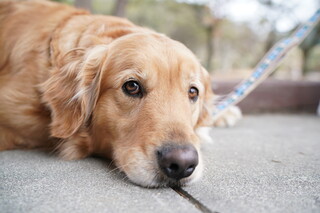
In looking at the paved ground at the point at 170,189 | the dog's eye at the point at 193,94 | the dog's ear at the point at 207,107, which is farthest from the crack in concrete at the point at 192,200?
the dog's ear at the point at 207,107

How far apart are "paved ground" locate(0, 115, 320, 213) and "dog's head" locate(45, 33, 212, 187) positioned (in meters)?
0.14

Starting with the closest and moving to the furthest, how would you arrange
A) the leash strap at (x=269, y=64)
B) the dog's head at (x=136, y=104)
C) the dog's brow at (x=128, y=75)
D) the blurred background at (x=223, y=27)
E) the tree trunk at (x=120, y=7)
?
1. the dog's head at (x=136, y=104)
2. the dog's brow at (x=128, y=75)
3. the leash strap at (x=269, y=64)
4. the tree trunk at (x=120, y=7)
5. the blurred background at (x=223, y=27)

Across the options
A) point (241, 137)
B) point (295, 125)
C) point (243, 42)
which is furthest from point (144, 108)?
point (243, 42)

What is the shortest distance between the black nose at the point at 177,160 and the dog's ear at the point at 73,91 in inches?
36.4

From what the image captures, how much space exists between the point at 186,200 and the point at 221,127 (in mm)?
3059

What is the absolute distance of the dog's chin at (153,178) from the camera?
1.92 meters

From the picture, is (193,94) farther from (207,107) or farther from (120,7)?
(120,7)

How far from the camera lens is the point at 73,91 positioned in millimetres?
2635

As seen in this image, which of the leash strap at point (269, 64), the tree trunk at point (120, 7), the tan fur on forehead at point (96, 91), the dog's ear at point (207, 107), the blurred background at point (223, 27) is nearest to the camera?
the tan fur on forehead at point (96, 91)

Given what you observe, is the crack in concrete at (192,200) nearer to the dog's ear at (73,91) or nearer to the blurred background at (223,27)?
the dog's ear at (73,91)

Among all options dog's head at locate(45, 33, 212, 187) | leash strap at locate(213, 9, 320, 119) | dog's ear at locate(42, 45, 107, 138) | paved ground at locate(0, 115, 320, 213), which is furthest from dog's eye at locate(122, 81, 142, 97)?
leash strap at locate(213, 9, 320, 119)

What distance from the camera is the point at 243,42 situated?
29.7m

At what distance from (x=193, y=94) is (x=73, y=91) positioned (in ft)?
3.28

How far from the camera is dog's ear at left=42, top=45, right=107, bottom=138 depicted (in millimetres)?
2551
